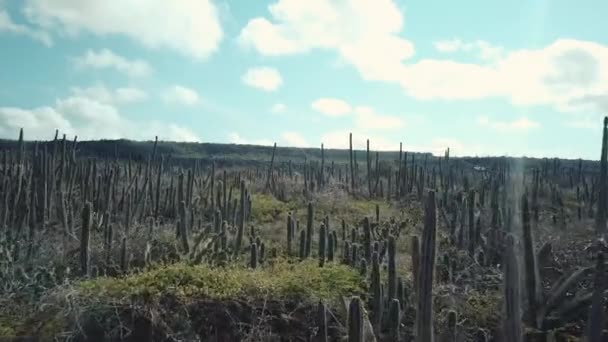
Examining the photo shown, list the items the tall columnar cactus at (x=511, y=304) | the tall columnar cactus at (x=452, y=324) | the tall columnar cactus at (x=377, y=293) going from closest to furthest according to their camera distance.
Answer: the tall columnar cactus at (x=511, y=304) → the tall columnar cactus at (x=452, y=324) → the tall columnar cactus at (x=377, y=293)

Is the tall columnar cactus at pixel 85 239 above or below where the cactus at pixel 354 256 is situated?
above

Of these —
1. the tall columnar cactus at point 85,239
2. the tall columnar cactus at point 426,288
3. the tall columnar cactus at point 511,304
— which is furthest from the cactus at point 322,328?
the tall columnar cactus at point 85,239

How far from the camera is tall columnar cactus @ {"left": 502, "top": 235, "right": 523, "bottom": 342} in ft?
14.4

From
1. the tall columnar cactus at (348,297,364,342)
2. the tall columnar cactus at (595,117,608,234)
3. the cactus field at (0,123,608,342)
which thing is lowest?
the cactus field at (0,123,608,342)

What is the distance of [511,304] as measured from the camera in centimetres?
447

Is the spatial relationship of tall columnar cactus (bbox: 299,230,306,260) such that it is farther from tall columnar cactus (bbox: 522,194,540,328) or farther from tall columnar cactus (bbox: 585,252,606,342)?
tall columnar cactus (bbox: 585,252,606,342)

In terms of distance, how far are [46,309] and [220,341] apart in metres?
2.39

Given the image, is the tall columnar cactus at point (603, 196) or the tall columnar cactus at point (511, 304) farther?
the tall columnar cactus at point (603, 196)

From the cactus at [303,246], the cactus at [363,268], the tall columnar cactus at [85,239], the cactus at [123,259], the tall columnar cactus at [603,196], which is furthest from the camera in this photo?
the tall columnar cactus at [603,196]

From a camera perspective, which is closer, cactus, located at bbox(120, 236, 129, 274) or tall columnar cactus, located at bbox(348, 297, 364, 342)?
tall columnar cactus, located at bbox(348, 297, 364, 342)

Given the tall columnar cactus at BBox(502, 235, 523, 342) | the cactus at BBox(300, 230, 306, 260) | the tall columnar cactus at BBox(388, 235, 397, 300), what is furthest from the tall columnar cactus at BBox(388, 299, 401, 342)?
the cactus at BBox(300, 230, 306, 260)

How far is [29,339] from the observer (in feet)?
26.1

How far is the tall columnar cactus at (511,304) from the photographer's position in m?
4.38

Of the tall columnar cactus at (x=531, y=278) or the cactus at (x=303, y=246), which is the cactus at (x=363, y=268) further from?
the tall columnar cactus at (x=531, y=278)
